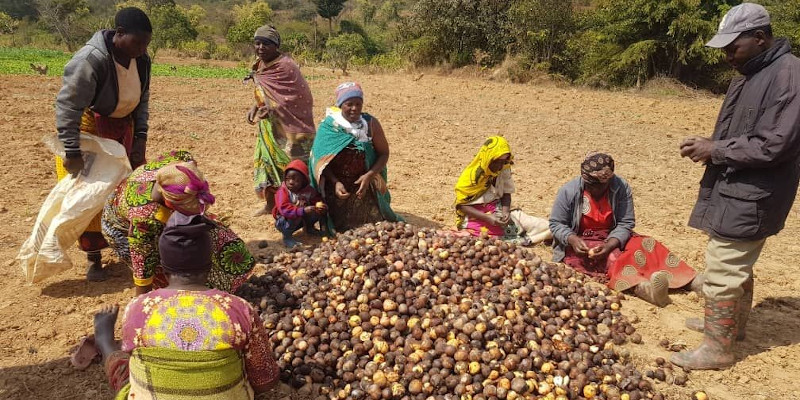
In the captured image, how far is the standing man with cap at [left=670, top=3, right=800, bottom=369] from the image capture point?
307 cm

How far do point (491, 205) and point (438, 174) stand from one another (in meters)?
2.50

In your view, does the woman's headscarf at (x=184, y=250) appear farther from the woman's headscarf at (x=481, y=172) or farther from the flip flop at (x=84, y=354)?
the woman's headscarf at (x=481, y=172)

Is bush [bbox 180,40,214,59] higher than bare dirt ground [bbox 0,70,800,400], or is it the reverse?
bare dirt ground [bbox 0,70,800,400]

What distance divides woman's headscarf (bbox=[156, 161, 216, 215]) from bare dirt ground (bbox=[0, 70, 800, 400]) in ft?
4.03

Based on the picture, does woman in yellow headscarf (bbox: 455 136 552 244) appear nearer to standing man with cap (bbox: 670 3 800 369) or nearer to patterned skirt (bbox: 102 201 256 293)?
standing man with cap (bbox: 670 3 800 369)

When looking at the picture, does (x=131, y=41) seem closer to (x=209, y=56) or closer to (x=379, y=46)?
(x=209, y=56)

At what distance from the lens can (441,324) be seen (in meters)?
3.49

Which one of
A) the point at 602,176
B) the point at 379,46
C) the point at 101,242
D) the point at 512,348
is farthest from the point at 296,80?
the point at 379,46

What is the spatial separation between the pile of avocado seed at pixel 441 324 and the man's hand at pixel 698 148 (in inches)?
52.4

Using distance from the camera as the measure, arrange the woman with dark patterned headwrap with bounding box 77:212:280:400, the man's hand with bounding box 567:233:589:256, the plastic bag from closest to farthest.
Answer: the woman with dark patterned headwrap with bounding box 77:212:280:400, the plastic bag, the man's hand with bounding box 567:233:589:256

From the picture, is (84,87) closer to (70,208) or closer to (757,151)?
(70,208)

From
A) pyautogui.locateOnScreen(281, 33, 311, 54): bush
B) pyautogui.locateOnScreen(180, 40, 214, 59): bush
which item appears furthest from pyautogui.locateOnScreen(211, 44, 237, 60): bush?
pyautogui.locateOnScreen(281, 33, 311, 54): bush

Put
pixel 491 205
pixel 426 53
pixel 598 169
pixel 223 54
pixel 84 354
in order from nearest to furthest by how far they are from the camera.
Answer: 1. pixel 84 354
2. pixel 598 169
3. pixel 491 205
4. pixel 426 53
5. pixel 223 54

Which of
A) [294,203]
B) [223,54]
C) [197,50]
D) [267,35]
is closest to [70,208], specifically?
[294,203]
